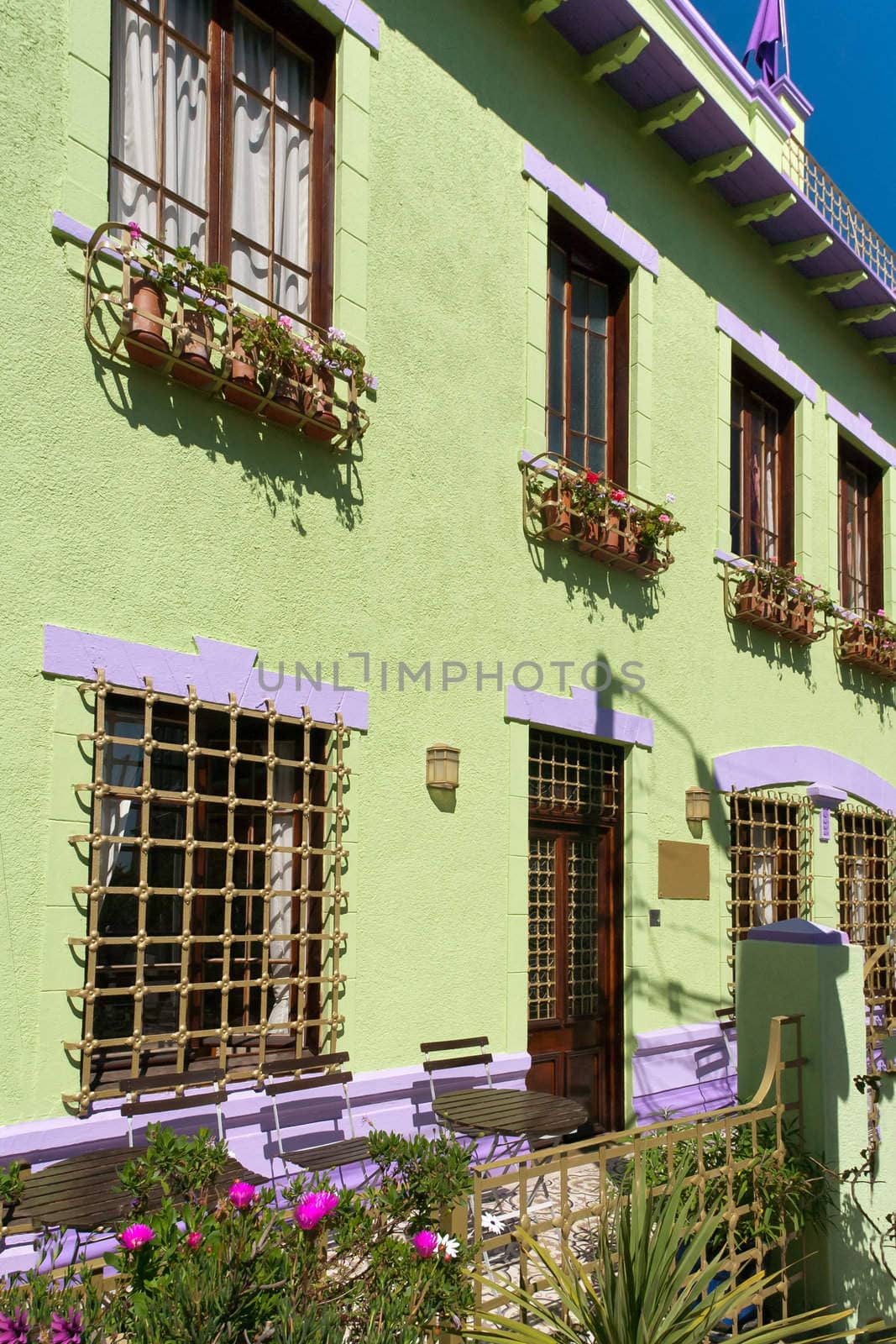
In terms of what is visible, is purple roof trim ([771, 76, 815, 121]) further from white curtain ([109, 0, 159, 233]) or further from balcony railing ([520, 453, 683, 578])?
white curtain ([109, 0, 159, 233])

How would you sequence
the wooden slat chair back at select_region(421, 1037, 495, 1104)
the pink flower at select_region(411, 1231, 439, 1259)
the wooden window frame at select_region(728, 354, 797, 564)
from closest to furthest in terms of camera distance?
the pink flower at select_region(411, 1231, 439, 1259) < the wooden slat chair back at select_region(421, 1037, 495, 1104) < the wooden window frame at select_region(728, 354, 797, 564)

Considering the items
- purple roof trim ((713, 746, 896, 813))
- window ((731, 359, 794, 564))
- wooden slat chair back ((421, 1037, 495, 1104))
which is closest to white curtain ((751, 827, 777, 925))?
purple roof trim ((713, 746, 896, 813))

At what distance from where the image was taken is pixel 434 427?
6719 mm

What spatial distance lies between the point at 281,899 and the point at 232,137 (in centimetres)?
379

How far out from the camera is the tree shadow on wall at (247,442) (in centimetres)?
514

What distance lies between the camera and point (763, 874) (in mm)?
9734

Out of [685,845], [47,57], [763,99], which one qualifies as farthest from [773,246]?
[47,57]

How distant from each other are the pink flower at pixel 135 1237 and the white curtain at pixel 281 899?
293 centimetres

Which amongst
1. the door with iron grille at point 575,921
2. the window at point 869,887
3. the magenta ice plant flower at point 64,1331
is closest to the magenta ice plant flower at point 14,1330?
the magenta ice plant flower at point 64,1331

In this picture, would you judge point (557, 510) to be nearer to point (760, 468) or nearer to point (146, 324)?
point (146, 324)

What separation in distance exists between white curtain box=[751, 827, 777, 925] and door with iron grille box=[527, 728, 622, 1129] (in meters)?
1.99

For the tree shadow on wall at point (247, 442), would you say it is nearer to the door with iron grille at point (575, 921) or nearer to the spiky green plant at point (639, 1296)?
the door with iron grille at point (575, 921)

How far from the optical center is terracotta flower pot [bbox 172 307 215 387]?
5203 millimetres

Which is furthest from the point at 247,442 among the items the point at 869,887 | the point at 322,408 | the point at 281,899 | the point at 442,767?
the point at 869,887
